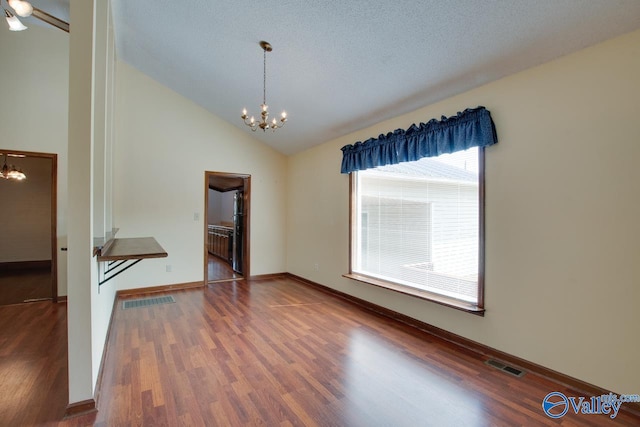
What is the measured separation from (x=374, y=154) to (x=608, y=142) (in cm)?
223

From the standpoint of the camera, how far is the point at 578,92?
2.16 metres

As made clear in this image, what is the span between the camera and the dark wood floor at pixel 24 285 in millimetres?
4215

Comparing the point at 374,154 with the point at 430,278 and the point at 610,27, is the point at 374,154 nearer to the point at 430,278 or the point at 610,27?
the point at 430,278

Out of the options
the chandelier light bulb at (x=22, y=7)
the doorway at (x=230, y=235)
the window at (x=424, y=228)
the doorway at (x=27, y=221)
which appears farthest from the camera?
the doorway at (x=27, y=221)

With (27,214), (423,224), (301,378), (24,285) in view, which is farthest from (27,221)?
(423,224)

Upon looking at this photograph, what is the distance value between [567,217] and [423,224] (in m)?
1.32

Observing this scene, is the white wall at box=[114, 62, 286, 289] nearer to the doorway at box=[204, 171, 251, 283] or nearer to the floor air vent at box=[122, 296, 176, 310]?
the doorway at box=[204, 171, 251, 283]

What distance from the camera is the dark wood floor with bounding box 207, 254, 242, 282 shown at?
5.69 m

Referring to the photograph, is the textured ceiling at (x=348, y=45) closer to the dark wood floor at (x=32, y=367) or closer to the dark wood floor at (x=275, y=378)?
the dark wood floor at (x=275, y=378)

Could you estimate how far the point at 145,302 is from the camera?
418 centimetres

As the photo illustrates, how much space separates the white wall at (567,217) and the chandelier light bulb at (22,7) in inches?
136

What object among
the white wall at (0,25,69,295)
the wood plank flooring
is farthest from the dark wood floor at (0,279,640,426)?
the white wall at (0,25,69,295)

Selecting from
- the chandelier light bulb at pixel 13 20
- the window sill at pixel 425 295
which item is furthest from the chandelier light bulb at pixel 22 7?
the window sill at pixel 425 295

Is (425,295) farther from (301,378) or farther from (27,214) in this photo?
(27,214)
